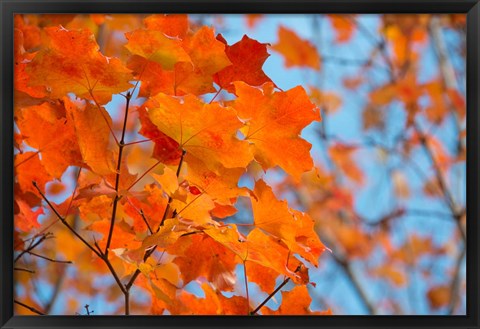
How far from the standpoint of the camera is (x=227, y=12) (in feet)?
2.77

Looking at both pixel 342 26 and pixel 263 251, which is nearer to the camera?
pixel 263 251

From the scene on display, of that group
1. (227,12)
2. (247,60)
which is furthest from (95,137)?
(227,12)

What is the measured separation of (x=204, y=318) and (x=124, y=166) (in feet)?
0.70

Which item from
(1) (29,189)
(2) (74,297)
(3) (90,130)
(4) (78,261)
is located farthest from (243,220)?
(3) (90,130)

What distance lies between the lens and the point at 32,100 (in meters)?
0.69

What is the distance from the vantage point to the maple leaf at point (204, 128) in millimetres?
573

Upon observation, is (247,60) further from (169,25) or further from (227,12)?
(227,12)

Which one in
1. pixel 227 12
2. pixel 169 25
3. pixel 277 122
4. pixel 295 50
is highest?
pixel 295 50

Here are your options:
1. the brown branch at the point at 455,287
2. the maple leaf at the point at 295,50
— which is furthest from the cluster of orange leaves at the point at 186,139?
the maple leaf at the point at 295,50

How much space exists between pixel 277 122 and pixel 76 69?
21 cm

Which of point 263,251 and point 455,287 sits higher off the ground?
point 455,287

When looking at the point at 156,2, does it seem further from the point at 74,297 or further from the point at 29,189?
the point at 74,297

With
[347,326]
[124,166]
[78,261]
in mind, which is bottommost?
[347,326]

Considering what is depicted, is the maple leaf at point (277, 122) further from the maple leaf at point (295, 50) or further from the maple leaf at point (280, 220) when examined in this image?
the maple leaf at point (295, 50)
